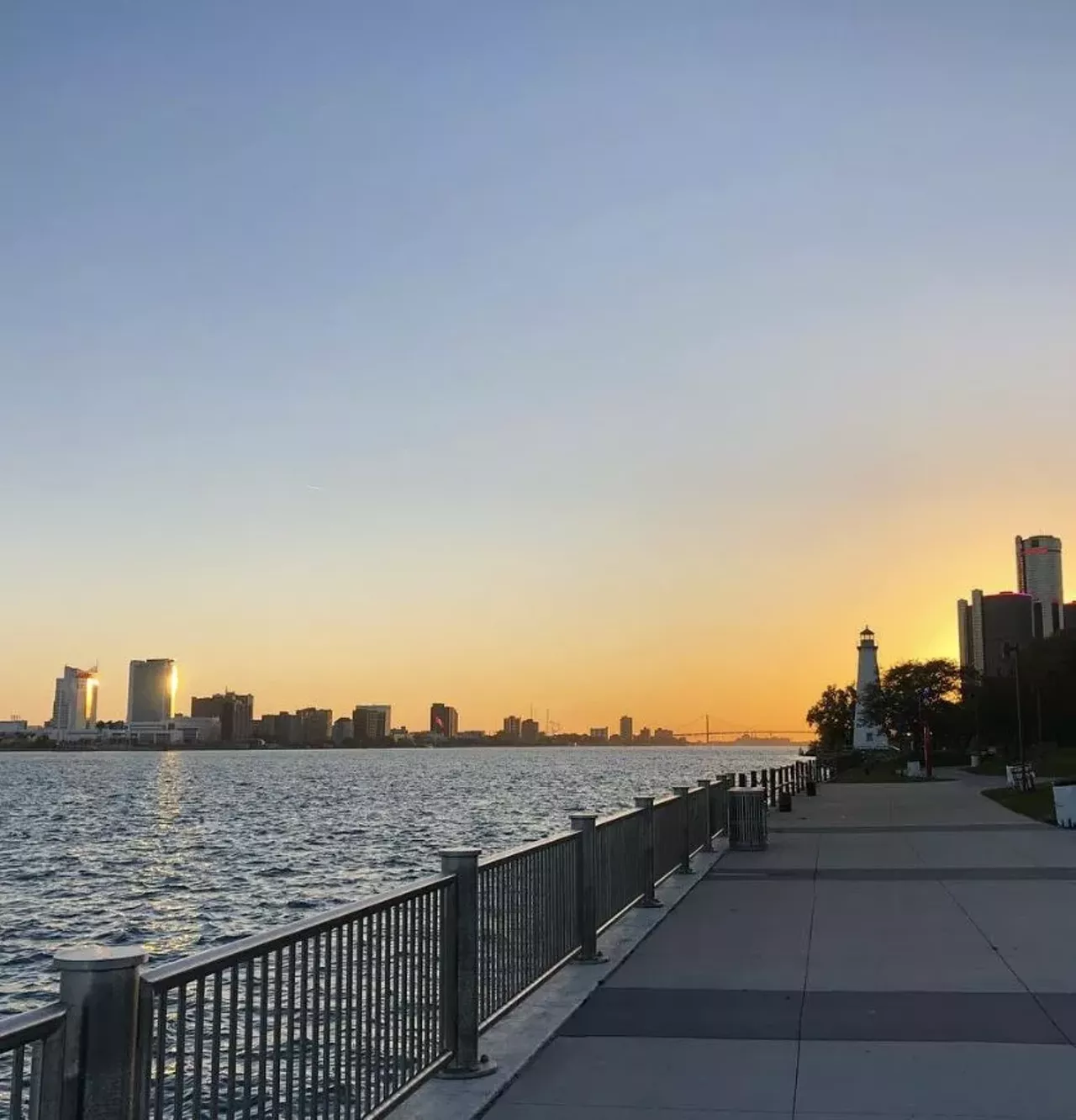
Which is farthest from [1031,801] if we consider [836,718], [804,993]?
→ [836,718]

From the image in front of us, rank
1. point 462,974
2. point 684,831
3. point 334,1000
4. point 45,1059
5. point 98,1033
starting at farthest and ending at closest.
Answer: point 684,831 < point 462,974 < point 334,1000 < point 98,1033 < point 45,1059

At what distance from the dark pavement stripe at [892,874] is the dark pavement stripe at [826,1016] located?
7.09 meters

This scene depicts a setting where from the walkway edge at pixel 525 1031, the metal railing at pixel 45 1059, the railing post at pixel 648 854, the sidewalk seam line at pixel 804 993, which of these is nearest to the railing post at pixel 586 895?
the walkway edge at pixel 525 1031

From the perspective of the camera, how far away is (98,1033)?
139 inches

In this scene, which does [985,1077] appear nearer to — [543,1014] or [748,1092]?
[748,1092]

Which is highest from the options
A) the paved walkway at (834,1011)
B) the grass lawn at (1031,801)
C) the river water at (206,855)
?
the grass lawn at (1031,801)

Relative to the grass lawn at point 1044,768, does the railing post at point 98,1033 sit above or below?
above

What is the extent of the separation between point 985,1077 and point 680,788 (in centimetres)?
890

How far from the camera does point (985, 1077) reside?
20.9 ft

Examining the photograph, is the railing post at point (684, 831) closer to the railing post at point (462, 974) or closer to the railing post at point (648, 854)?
the railing post at point (648, 854)

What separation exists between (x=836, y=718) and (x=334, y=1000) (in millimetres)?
166827

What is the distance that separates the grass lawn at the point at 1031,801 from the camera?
26.2 metres

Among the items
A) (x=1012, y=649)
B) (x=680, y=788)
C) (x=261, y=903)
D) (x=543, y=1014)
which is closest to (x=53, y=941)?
(x=261, y=903)

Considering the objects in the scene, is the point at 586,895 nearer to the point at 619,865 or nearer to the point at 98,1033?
the point at 619,865
